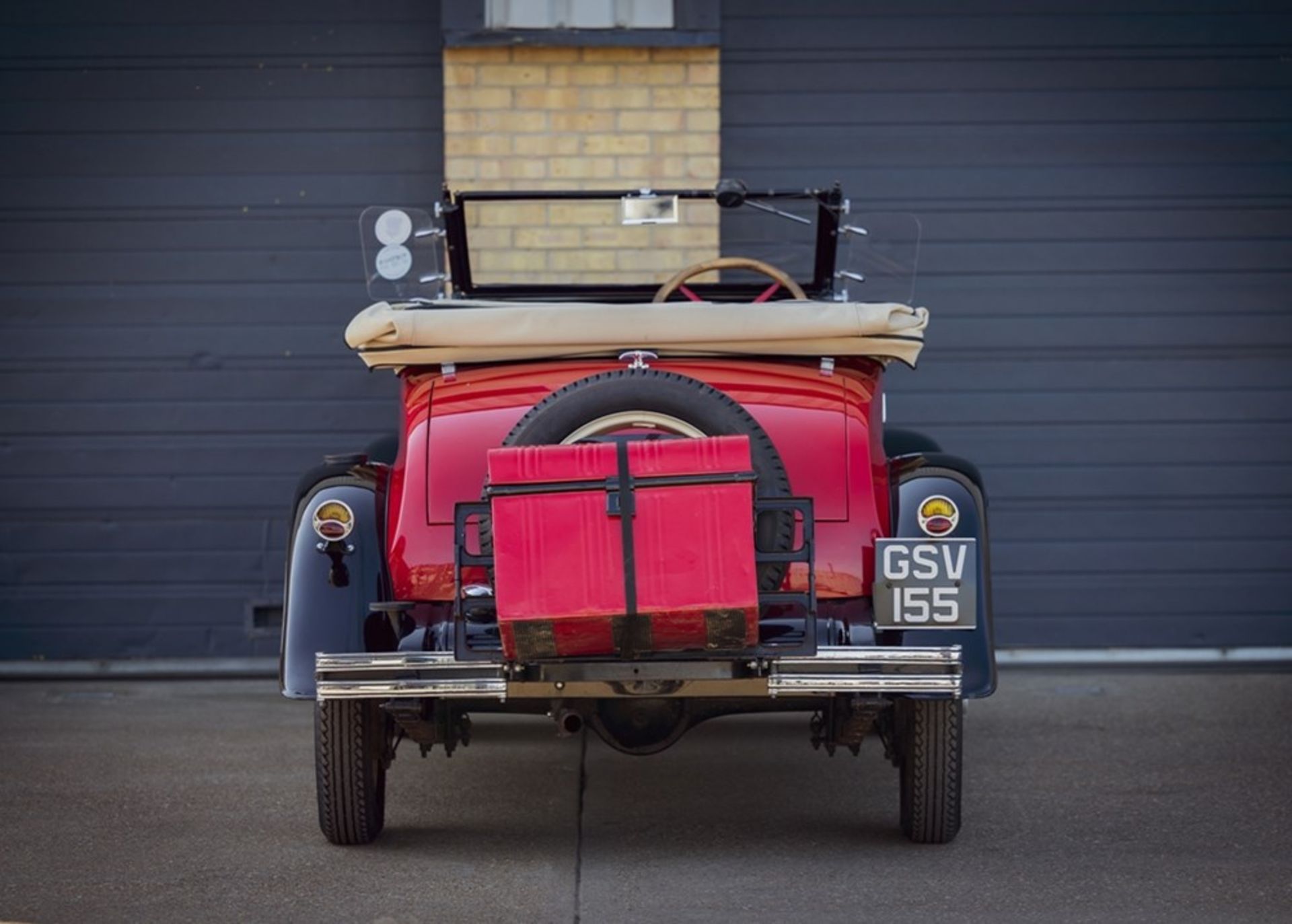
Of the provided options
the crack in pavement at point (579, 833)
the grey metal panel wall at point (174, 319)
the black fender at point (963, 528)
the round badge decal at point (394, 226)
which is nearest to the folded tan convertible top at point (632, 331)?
the black fender at point (963, 528)

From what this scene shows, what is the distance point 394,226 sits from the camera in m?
7.05

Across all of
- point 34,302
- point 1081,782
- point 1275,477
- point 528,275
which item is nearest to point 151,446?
point 34,302

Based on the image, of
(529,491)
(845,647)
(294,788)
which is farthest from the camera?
(294,788)

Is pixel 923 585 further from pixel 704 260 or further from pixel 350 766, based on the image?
pixel 704 260

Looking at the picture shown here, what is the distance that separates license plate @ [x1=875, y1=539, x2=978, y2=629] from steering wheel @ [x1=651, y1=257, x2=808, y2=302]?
1.45 meters

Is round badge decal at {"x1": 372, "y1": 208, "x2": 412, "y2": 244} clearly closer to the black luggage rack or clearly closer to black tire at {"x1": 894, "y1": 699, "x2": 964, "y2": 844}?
the black luggage rack

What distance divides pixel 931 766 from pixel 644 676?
1037 millimetres

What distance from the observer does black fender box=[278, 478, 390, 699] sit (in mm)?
5414

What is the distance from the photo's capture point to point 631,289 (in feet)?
24.6

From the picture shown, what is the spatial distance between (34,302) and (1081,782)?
17.3 ft

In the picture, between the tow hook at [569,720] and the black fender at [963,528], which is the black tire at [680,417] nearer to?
the black fender at [963,528]

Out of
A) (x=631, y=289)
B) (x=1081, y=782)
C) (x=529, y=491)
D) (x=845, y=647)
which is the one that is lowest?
(x=1081, y=782)

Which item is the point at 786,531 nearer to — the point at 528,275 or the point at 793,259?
the point at 793,259

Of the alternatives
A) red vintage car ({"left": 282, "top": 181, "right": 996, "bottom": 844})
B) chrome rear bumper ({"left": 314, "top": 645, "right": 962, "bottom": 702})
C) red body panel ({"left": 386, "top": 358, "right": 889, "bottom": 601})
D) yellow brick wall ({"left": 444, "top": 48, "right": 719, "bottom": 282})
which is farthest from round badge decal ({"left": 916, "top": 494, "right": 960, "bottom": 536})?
yellow brick wall ({"left": 444, "top": 48, "right": 719, "bottom": 282})
